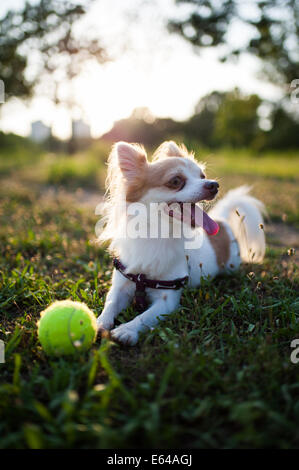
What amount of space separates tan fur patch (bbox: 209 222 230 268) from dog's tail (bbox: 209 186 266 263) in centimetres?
23

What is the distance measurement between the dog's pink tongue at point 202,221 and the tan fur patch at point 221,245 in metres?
0.65

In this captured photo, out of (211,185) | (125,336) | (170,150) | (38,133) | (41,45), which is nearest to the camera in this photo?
(125,336)

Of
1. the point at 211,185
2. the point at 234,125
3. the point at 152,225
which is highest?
the point at 234,125

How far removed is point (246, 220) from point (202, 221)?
1.32 metres

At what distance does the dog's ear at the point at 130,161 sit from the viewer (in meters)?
2.60

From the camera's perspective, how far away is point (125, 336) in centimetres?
212

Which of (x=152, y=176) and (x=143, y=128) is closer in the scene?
(x=152, y=176)

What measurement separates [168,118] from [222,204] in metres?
30.3

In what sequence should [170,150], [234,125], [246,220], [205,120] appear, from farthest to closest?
[205,120]
[234,125]
[246,220]
[170,150]

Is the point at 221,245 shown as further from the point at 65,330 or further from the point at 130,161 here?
the point at 65,330

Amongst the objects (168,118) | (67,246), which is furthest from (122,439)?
(168,118)

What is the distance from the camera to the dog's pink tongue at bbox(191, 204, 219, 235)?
255 cm

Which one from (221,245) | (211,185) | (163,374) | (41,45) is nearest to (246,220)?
(221,245)

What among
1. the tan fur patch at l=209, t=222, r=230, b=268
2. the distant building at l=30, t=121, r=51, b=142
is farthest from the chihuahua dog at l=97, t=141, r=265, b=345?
the distant building at l=30, t=121, r=51, b=142
